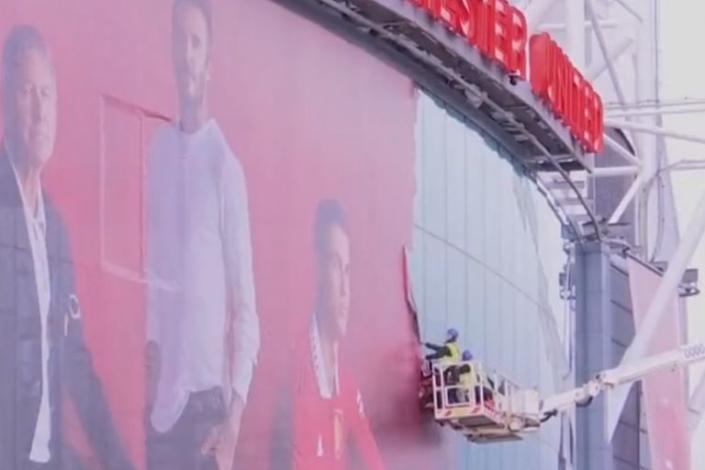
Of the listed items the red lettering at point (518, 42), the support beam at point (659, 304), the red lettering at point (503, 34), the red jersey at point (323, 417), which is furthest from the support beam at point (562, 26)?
the red jersey at point (323, 417)

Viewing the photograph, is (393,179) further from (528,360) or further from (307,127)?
(528,360)

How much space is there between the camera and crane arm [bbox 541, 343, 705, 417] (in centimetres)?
4019

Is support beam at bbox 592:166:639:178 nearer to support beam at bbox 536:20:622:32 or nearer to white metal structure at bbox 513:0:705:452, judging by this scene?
white metal structure at bbox 513:0:705:452

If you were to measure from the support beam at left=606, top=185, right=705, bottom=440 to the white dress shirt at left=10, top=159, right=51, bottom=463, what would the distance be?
25245mm

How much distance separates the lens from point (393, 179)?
3412 cm

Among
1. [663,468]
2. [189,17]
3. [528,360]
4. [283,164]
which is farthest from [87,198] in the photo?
[663,468]

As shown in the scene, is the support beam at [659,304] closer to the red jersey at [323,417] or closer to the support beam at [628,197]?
the support beam at [628,197]

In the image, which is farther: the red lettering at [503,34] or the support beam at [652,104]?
the support beam at [652,104]

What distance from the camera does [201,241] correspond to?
2758cm

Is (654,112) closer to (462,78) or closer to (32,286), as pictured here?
(462,78)

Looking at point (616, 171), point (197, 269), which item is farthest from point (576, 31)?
point (197, 269)

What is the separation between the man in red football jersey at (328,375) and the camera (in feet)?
100

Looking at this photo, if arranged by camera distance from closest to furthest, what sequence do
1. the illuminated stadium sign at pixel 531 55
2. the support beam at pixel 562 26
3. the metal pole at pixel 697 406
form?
the illuminated stadium sign at pixel 531 55, the metal pole at pixel 697 406, the support beam at pixel 562 26

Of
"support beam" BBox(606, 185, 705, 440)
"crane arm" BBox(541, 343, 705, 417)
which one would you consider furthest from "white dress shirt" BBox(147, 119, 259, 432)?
"support beam" BBox(606, 185, 705, 440)
